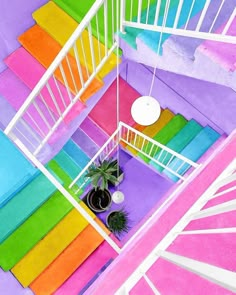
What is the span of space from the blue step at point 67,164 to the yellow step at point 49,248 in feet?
2.78

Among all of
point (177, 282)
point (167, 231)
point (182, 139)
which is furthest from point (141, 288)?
point (182, 139)

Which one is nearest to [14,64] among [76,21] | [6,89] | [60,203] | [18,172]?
[6,89]

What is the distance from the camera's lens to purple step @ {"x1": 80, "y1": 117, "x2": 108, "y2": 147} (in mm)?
4691

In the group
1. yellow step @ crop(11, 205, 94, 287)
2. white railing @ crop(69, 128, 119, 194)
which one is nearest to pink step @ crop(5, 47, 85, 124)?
white railing @ crop(69, 128, 119, 194)

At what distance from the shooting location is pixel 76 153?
4.65 m

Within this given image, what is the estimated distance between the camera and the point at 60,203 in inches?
144

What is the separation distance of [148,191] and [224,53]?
9.32 ft

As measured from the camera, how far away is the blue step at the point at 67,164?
14.7ft

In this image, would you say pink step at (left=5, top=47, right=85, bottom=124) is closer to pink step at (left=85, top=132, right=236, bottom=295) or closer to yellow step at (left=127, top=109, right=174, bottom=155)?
yellow step at (left=127, top=109, right=174, bottom=155)

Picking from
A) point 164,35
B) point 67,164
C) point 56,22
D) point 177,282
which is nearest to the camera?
point 177,282

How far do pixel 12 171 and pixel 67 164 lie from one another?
1152mm

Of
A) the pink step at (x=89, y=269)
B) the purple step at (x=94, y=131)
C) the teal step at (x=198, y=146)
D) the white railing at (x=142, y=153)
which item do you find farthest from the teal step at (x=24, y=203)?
the teal step at (x=198, y=146)

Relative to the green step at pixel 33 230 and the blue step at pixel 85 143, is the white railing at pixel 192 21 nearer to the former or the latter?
the green step at pixel 33 230

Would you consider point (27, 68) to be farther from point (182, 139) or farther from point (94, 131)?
point (182, 139)
